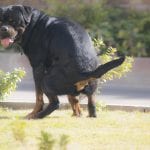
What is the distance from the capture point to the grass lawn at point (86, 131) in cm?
717

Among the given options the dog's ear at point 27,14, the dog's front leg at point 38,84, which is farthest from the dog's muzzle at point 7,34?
the dog's front leg at point 38,84

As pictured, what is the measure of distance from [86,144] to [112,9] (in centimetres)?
1085

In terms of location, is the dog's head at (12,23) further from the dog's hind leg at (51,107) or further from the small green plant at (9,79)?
the small green plant at (9,79)

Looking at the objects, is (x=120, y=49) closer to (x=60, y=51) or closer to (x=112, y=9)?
Result: (x=112, y=9)

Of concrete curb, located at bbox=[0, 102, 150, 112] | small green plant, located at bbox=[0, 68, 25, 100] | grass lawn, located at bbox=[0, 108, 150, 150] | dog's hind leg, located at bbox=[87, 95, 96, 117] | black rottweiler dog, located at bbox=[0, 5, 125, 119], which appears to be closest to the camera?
grass lawn, located at bbox=[0, 108, 150, 150]

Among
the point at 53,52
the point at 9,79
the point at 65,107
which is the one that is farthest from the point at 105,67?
the point at 65,107

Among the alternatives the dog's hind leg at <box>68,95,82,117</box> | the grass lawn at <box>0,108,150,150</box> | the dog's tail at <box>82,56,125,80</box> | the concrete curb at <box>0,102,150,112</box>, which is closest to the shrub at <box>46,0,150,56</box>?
the concrete curb at <box>0,102,150,112</box>

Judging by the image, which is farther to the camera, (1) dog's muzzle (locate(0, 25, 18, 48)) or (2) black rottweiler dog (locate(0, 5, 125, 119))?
(1) dog's muzzle (locate(0, 25, 18, 48))

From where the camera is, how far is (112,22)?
17469 millimetres

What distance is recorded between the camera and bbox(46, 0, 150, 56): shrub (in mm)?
16656

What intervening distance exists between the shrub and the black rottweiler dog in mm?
7000

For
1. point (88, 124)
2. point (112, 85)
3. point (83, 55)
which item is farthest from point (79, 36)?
point (112, 85)

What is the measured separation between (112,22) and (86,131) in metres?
9.55

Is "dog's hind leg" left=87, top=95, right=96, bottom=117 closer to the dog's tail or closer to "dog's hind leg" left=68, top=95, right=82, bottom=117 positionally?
"dog's hind leg" left=68, top=95, right=82, bottom=117
